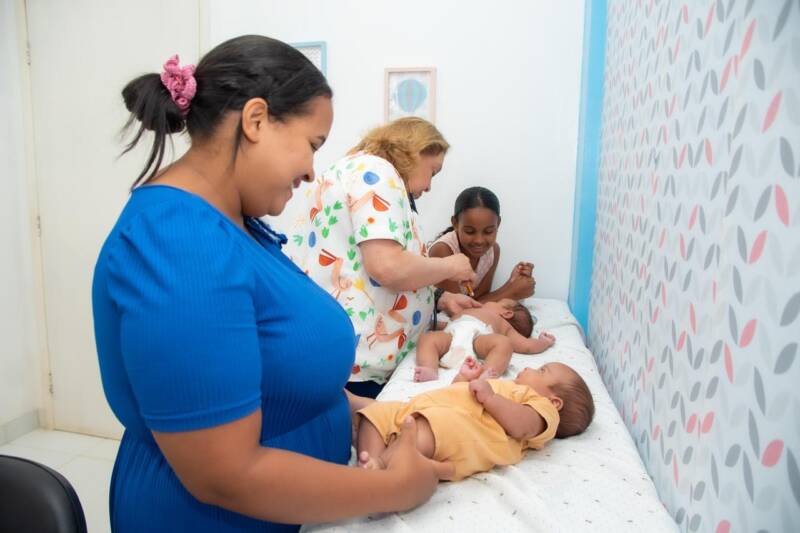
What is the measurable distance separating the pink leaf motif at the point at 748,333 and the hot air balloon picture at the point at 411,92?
193cm

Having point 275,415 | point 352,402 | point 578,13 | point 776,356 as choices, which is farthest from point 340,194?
point 578,13

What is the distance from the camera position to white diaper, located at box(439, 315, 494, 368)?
1.66 m

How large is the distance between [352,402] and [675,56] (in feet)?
3.32

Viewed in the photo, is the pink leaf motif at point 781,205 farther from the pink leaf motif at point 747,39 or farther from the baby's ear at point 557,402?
the baby's ear at point 557,402

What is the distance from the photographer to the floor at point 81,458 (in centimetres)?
223

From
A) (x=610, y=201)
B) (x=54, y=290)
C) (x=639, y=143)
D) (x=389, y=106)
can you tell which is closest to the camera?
(x=639, y=143)

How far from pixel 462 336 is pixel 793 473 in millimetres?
1215

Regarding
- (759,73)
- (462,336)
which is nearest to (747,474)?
(759,73)

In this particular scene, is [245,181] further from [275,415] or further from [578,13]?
[578,13]

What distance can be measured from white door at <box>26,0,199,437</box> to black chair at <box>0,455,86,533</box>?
220cm

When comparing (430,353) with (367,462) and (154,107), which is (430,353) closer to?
(367,462)

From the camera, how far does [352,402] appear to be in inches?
45.8

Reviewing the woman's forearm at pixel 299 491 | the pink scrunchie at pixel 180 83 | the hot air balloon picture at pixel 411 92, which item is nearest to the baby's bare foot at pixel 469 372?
the woman's forearm at pixel 299 491

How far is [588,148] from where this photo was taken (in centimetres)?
203
